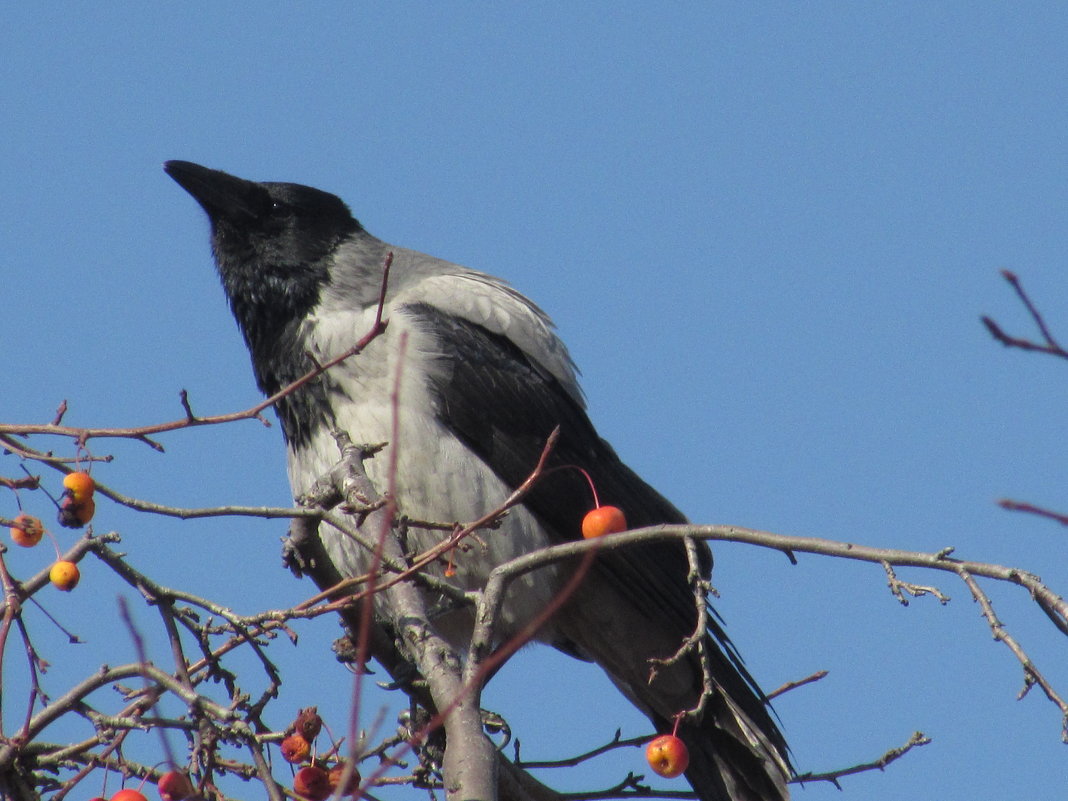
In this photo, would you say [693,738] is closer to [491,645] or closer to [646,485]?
[646,485]

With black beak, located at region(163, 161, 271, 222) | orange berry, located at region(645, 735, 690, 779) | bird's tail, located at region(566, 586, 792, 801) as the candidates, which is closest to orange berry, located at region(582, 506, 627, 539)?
orange berry, located at region(645, 735, 690, 779)

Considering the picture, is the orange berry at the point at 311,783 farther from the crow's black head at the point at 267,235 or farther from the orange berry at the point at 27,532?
the crow's black head at the point at 267,235

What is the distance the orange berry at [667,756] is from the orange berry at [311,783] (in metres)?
0.84

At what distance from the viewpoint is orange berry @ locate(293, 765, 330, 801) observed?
3.25 m

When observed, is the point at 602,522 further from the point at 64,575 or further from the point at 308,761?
the point at 64,575

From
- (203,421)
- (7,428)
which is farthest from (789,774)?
(7,428)

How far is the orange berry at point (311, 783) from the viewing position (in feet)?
10.7

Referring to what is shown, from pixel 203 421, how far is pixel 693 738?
9.13 feet

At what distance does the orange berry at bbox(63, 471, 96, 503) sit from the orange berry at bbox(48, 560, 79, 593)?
0.18 metres

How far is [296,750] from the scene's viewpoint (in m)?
3.31

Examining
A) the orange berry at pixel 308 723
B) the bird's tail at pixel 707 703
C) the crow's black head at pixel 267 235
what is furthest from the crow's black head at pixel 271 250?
the orange berry at pixel 308 723

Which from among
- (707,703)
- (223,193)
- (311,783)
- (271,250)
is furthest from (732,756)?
(223,193)

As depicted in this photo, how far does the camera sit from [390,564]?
3.02 m

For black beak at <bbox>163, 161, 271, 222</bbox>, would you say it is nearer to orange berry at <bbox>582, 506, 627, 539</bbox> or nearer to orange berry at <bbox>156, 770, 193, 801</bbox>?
orange berry at <bbox>582, 506, 627, 539</bbox>
